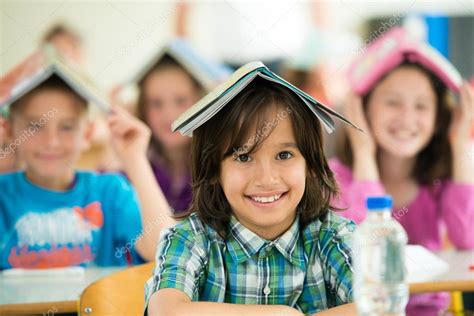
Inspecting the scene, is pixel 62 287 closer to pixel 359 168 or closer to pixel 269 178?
pixel 269 178

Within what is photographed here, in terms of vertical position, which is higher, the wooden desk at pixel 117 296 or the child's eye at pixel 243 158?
the child's eye at pixel 243 158

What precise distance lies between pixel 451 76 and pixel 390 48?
0.24m

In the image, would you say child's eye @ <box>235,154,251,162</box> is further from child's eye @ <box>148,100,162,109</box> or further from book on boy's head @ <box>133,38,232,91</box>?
child's eye @ <box>148,100,162,109</box>

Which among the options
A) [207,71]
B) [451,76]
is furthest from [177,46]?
[451,76]

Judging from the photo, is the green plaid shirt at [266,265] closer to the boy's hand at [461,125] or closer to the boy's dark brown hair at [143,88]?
the boy's hand at [461,125]

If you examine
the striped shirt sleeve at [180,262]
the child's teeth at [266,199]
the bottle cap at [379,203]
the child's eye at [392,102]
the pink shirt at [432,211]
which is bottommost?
the striped shirt sleeve at [180,262]

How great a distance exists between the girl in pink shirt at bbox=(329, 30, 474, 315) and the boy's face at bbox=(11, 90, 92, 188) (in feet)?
2.83

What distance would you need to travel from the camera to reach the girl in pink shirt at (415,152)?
2.38 meters

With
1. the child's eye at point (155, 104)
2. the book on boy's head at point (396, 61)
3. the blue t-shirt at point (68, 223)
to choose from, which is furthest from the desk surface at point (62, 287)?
the child's eye at point (155, 104)

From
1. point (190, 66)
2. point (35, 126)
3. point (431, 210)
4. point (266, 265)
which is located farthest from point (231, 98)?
point (190, 66)

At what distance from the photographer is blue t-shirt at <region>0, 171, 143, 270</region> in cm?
209

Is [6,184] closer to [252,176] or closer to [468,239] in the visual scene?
[252,176]

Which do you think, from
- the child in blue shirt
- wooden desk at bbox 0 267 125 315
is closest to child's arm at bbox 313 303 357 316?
wooden desk at bbox 0 267 125 315
